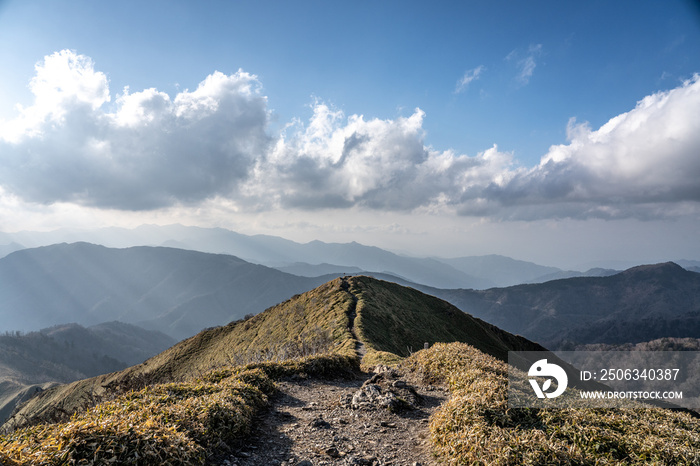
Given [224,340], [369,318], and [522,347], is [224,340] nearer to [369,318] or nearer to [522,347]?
[369,318]

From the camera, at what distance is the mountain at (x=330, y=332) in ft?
161

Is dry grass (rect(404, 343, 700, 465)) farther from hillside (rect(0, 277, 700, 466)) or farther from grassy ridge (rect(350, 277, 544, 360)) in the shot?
grassy ridge (rect(350, 277, 544, 360))

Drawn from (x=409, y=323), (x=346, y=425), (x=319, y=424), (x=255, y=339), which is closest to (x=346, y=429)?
(x=346, y=425)

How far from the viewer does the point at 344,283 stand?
76.3 m

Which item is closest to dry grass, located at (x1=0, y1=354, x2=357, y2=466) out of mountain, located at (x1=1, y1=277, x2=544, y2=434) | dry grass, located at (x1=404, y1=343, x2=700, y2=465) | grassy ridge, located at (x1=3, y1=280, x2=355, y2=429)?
dry grass, located at (x1=404, y1=343, x2=700, y2=465)

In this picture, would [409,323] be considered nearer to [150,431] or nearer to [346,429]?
[346,429]

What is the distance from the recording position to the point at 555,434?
342 inches

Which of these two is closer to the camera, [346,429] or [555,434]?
[555,434]

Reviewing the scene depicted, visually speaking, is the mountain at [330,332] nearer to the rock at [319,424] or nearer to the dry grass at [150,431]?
the rock at [319,424]

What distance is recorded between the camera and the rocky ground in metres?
9.38

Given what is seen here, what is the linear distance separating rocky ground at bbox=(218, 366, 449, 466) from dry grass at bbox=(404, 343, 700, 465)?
1167 millimetres

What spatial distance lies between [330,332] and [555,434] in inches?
1621

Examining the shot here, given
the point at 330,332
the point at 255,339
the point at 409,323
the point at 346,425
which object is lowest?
the point at 255,339

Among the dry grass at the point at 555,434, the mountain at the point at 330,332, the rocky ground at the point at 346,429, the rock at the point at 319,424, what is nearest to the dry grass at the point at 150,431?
the rocky ground at the point at 346,429
